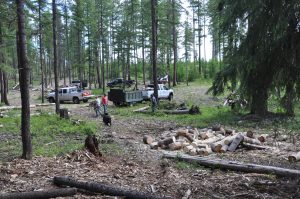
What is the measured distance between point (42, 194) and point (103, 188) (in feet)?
3.97

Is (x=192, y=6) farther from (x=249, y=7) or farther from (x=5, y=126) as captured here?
(x=249, y=7)

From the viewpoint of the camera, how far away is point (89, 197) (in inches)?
301

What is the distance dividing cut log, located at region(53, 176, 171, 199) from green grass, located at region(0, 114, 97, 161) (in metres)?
3.55

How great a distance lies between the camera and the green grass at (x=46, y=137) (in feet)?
40.2

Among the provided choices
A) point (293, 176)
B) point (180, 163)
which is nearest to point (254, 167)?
point (293, 176)

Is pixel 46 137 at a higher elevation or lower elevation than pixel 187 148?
higher

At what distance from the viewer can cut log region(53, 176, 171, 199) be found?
7523mm

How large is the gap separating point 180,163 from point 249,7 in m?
5.02

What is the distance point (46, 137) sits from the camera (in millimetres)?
15820

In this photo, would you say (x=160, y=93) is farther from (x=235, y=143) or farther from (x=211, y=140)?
(x=235, y=143)

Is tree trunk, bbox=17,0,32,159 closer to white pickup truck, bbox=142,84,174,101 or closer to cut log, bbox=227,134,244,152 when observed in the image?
cut log, bbox=227,134,244,152

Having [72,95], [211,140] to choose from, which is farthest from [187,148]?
[72,95]

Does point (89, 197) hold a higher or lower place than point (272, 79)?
lower

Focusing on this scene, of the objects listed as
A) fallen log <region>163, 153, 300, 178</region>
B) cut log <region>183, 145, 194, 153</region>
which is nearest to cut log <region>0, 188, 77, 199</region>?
fallen log <region>163, 153, 300, 178</region>
